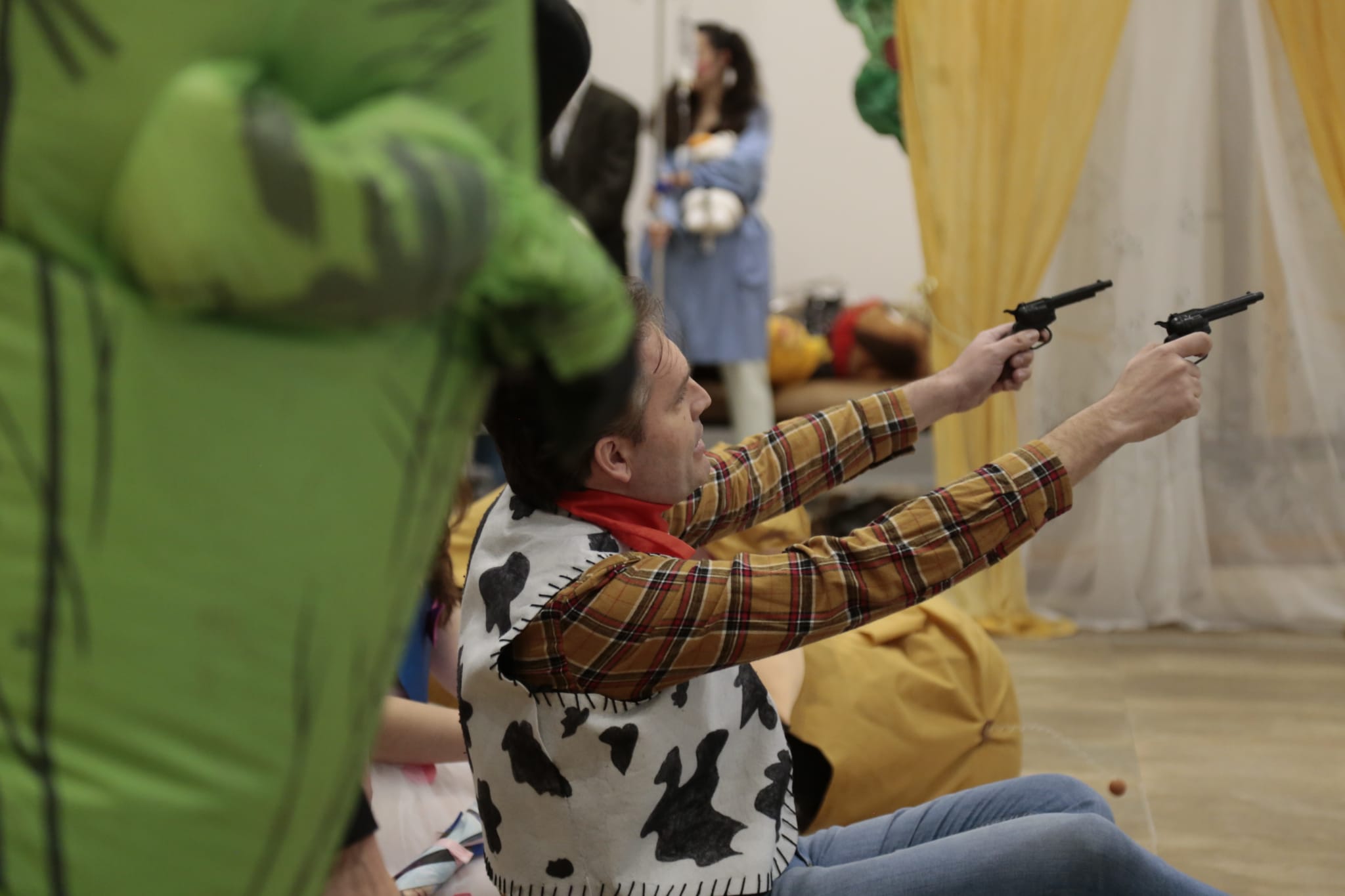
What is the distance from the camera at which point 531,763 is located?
41.4 inches

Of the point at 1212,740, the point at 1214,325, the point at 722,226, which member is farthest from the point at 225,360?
the point at 722,226

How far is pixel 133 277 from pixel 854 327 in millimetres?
4337

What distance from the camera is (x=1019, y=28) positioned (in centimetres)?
282

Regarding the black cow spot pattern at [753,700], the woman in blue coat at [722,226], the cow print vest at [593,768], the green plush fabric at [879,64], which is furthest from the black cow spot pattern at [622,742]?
the woman in blue coat at [722,226]

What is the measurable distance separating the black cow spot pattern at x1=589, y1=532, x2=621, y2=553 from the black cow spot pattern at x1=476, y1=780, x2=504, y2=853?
8.7 inches

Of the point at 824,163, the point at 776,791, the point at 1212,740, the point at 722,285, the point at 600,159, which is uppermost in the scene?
the point at 600,159

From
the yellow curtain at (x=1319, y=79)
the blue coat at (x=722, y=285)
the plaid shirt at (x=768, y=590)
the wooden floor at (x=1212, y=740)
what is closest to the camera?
the plaid shirt at (x=768, y=590)

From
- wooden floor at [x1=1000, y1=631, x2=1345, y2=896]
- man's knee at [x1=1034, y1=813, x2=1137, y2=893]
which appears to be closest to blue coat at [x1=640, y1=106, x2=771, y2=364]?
wooden floor at [x1=1000, y1=631, x2=1345, y2=896]

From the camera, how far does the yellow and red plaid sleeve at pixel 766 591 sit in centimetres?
98

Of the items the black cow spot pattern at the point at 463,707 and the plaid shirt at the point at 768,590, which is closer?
the plaid shirt at the point at 768,590

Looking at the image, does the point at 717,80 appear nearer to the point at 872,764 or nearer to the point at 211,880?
the point at 872,764

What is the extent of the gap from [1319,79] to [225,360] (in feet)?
8.73

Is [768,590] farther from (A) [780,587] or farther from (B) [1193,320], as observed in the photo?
(B) [1193,320]

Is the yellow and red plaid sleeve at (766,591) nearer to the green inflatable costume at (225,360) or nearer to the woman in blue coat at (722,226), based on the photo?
the green inflatable costume at (225,360)
